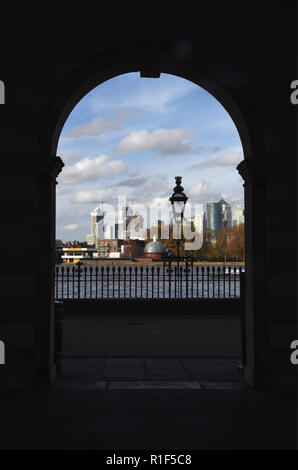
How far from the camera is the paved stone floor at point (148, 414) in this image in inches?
160

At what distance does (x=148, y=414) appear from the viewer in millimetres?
4793

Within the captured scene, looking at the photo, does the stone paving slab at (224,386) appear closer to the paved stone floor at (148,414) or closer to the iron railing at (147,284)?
the paved stone floor at (148,414)

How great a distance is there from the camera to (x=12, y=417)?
4.69 m

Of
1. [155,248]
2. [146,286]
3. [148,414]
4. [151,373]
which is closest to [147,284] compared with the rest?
[146,286]

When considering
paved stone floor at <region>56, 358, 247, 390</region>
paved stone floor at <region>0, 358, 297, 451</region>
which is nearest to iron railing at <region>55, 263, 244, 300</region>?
paved stone floor at <region>56, 358, 247, 390</region>

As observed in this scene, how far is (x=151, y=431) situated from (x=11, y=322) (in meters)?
2.49

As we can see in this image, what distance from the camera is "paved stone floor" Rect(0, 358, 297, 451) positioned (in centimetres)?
406

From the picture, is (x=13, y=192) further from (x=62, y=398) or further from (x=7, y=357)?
(x=62, y=398)

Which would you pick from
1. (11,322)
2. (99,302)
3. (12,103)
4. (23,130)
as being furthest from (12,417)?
(99,302)

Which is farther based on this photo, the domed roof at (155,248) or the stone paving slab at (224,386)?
the domed roof at (155,248)

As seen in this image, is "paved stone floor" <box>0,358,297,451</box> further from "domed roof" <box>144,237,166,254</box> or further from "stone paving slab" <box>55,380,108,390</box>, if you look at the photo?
"domed roof" <box>144,237,166,254</box>

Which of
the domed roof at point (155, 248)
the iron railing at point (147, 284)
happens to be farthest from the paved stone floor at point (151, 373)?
the domed roof at point (155, 248)

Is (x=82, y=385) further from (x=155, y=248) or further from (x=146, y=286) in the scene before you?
(x=155, y=248)

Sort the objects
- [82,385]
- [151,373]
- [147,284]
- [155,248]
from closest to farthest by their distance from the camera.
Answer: [82,385]
[151,373]
[147,284]
[155,248]
